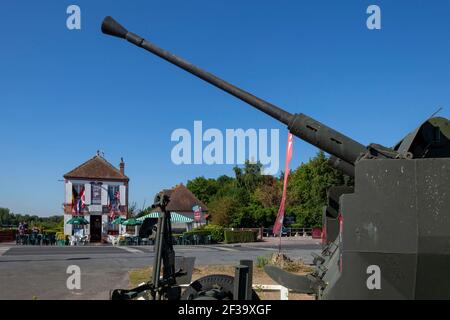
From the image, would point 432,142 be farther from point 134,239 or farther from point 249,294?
point 134,239

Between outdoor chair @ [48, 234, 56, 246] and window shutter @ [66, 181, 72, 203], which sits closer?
outdoor chair @ [48, 234, 56, 246]

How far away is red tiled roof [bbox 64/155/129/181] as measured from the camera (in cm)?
4638

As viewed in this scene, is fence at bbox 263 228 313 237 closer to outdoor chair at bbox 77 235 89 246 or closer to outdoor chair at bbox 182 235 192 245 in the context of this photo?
outdoor chair at bbox 182 235 192 245

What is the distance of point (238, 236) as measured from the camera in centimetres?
4025

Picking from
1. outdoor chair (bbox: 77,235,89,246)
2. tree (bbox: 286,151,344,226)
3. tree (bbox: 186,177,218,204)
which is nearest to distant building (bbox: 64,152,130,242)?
outdoor chair (bbox: 77,235,89,246)

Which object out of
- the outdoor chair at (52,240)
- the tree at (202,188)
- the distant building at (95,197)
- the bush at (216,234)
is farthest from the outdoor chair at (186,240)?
the tree at (202,188)

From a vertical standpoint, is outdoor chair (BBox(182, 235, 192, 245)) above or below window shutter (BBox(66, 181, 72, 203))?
→ below

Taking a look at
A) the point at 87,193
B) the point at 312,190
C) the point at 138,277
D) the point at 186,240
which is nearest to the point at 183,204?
the point at 312,190

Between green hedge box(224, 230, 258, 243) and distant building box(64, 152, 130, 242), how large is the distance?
11141 millimetres

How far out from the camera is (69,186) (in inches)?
1821

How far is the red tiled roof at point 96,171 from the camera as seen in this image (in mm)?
46384

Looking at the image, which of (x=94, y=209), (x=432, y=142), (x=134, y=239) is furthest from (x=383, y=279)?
(x=94, y=209)

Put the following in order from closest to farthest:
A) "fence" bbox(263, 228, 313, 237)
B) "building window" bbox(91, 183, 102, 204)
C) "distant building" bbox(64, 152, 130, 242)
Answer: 1. "distant building" bbox(64, 152, 130, 242)
2. "building window" bbox(91, 183, 102, 204)
3. "fence" bbox(263, 228, 313, 237)

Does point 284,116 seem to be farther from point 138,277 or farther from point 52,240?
point 52,240
